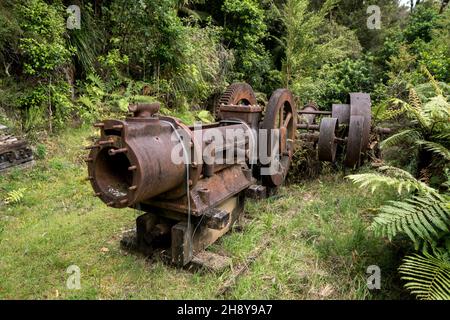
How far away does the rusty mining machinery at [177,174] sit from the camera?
7.66 feet

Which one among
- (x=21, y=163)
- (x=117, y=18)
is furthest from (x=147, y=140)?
(x=117, y=18)

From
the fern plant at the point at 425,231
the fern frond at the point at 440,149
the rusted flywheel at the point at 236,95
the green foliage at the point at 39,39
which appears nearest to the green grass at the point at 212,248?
the fern plant at the point at 425,231

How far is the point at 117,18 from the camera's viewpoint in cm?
732

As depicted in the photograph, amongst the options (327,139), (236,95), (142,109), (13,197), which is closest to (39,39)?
(13,197)

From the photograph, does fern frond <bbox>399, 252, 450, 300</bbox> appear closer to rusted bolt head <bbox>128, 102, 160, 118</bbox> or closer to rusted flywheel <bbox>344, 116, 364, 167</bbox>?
rusted bolt head <bbox>128, 102, 160, 118</bbox>

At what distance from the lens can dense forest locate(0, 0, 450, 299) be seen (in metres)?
2.65

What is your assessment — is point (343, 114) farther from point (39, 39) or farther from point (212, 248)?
point (39, 39)

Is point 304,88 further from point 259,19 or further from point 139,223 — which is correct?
point 139,223

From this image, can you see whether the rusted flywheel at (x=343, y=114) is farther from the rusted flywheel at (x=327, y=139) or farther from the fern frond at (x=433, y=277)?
the fern frond at (x=433, y=277)

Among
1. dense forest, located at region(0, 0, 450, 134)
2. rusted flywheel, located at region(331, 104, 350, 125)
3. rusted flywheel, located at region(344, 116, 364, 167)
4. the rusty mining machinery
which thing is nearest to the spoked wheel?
the rusty mining machinery

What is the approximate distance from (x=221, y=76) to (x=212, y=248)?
7721 mm

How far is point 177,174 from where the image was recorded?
259cm

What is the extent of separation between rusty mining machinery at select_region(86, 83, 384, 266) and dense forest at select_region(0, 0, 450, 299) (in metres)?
1.17
